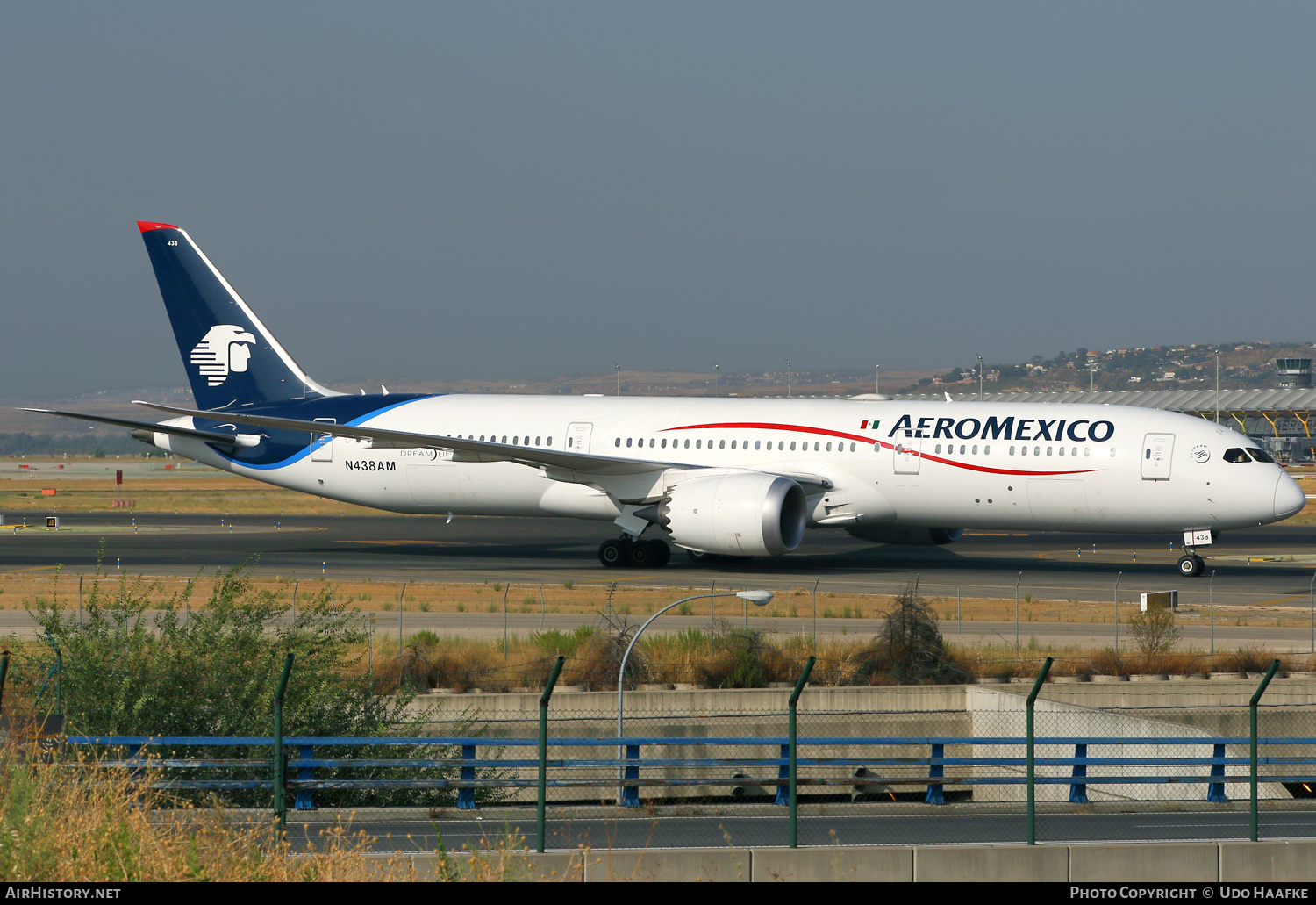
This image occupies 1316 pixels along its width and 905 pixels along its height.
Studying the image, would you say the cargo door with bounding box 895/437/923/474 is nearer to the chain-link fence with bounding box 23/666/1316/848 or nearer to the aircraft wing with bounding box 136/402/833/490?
the aircraft wing with bounding box 136/402/833/490

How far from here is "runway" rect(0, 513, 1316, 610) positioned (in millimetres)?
35125

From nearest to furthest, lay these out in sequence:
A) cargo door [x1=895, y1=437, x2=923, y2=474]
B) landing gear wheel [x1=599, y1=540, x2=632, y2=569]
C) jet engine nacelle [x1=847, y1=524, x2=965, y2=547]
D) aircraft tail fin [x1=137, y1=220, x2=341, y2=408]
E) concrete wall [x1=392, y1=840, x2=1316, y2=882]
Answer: concrete wall [x1=392, y1=840, x2=1316, y2=882] → cargo door [x1=895, y1=437, x2=923, y2=474] → landing gear wheel [x1=599, y1=540, x2=632, y2=569] → jet engine nacelle [x1=847, y1=524, x2=965, y2=547] → aircraft tail fin [x1=137, y1=220, x2=341, y2=408]

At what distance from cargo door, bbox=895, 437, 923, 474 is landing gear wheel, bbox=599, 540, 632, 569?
7.80 m

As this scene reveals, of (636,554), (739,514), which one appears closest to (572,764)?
(739,514)

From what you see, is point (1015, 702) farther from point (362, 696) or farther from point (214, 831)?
point (214, 831)

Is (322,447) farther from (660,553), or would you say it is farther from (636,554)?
(660,553)

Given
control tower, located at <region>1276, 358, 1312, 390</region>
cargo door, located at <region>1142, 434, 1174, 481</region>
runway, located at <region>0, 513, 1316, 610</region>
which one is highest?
control tower, located at <region>1276, 358, 1312, 390</region>

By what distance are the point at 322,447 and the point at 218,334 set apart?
5.70 meters

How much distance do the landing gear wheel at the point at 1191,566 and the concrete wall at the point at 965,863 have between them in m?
22.8

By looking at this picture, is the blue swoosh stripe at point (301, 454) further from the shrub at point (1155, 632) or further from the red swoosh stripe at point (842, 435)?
the shrub at point (1155, 632)

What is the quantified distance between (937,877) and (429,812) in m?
5.79

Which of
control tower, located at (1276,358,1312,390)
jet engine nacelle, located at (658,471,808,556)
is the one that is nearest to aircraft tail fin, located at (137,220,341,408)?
jet engine nacelle, located at (658,471,808,556)

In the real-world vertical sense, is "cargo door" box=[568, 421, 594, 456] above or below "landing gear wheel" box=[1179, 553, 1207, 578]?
above

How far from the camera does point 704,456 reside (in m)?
38.3
